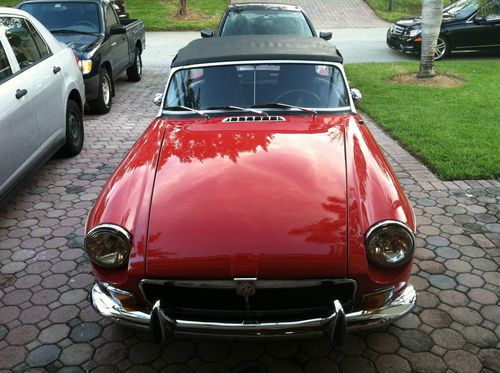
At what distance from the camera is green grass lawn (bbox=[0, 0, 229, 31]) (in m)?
18.9

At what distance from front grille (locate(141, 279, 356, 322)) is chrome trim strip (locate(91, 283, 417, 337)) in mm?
72

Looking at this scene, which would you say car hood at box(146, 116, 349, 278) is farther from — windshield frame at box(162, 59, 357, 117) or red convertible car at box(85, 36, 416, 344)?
windshield frame at box(162, 59, 357, 117)

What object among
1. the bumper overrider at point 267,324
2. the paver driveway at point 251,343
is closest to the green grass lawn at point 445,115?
the paver driveway at point 251,343

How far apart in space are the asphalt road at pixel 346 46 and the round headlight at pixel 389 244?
10.6 metres

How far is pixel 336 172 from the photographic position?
3252 mm

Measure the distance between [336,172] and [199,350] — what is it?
146cm

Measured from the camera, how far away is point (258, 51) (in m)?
4.48

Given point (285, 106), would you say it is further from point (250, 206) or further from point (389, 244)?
point (389, 244)

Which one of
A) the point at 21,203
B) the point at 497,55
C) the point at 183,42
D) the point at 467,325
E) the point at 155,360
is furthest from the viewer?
the point at 183,42

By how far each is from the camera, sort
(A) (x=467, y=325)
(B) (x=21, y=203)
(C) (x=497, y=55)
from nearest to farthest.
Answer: (A) (x=467, y=325) → (B) (x=21, y=203) → (C) (x=497, y=55)

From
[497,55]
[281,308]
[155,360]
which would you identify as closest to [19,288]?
[155,360]

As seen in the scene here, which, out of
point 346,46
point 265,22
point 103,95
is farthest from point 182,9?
point 103,95

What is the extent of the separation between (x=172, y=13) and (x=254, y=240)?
796 inches

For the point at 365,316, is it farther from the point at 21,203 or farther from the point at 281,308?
the point at 21,203
